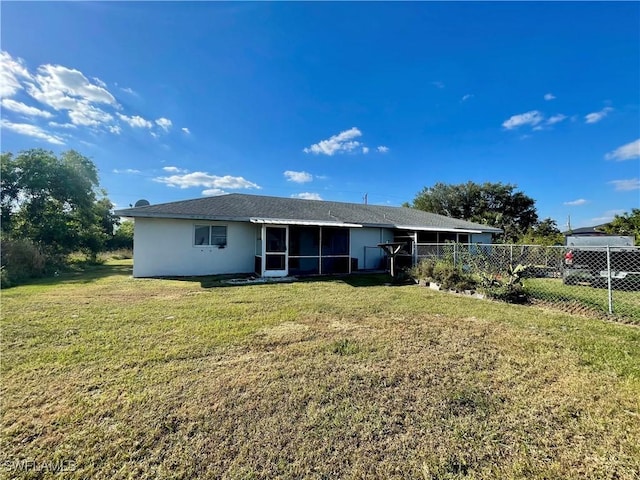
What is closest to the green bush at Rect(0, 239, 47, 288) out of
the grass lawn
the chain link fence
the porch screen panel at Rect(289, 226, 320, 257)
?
the grass lawn

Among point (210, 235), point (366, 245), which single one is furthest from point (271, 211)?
point (366, 245)

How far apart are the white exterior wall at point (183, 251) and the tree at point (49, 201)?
31.8 feet

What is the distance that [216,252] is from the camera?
40.7ft

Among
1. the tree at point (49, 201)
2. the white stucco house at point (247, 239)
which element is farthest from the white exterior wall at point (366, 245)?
the tree at point (49, 201)

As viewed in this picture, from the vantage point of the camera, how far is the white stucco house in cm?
1138

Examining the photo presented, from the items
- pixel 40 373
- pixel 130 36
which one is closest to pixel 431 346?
pixel 40 373

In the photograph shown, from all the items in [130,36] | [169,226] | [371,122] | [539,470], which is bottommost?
[539,470]

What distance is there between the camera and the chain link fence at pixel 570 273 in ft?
23.0

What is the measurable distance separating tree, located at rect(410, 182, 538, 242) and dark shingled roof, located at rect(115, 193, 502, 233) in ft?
58.0

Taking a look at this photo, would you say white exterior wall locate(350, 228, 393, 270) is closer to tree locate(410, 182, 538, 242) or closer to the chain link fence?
the chain link fence

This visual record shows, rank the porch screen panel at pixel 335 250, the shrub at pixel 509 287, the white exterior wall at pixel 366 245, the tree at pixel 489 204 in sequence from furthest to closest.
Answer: the tree at pixel 489 204 → the white exterior wall at pixel 366 245 → the porch screen panel at pixel 335 250 → the shrub at pixel 509 287

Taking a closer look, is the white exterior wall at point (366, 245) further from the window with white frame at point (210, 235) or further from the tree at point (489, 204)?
the tree at point (489, 204)

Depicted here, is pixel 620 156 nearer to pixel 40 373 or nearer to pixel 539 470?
pixel 539 470

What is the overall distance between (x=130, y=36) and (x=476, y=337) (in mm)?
13224
